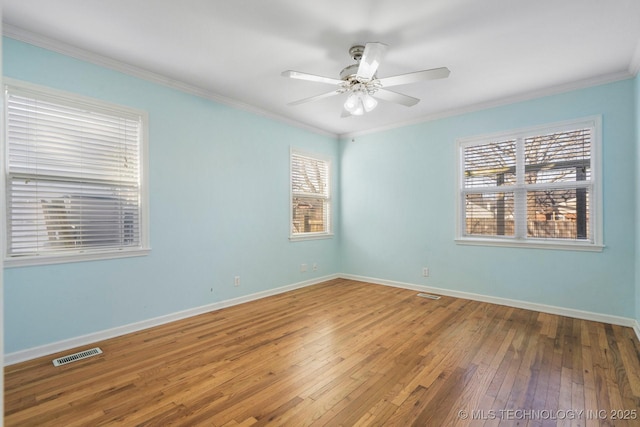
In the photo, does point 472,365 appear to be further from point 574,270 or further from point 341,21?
point 341,21

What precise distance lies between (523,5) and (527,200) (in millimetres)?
2443

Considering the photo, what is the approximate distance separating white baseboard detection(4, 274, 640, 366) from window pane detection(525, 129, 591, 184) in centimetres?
152

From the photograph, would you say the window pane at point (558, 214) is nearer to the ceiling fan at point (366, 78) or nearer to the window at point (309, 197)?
the ceiling fan at point (366, 78)

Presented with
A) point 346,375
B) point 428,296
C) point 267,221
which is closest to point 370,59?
point 346,375

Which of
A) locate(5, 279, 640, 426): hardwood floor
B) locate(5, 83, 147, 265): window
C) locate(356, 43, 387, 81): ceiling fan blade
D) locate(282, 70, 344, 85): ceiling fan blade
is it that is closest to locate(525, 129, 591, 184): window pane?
locate(5, 279, 640, 426): hardwood floor

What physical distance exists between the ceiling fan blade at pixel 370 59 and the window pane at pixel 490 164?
7.90ft

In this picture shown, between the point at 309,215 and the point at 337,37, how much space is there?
312 cm

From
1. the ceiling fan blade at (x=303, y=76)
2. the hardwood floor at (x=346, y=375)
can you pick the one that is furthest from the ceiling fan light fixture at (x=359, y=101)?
A: the hardwood floor at (x=346, y=375)

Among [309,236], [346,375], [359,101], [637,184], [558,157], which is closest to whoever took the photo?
[346,375]

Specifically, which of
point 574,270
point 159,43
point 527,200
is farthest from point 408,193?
point 159,43

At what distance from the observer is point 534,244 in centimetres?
392

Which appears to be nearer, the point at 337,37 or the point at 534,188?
the point at 337,37

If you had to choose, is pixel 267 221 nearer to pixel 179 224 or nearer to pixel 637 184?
pixel 179 224

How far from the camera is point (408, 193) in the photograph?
5.02m
